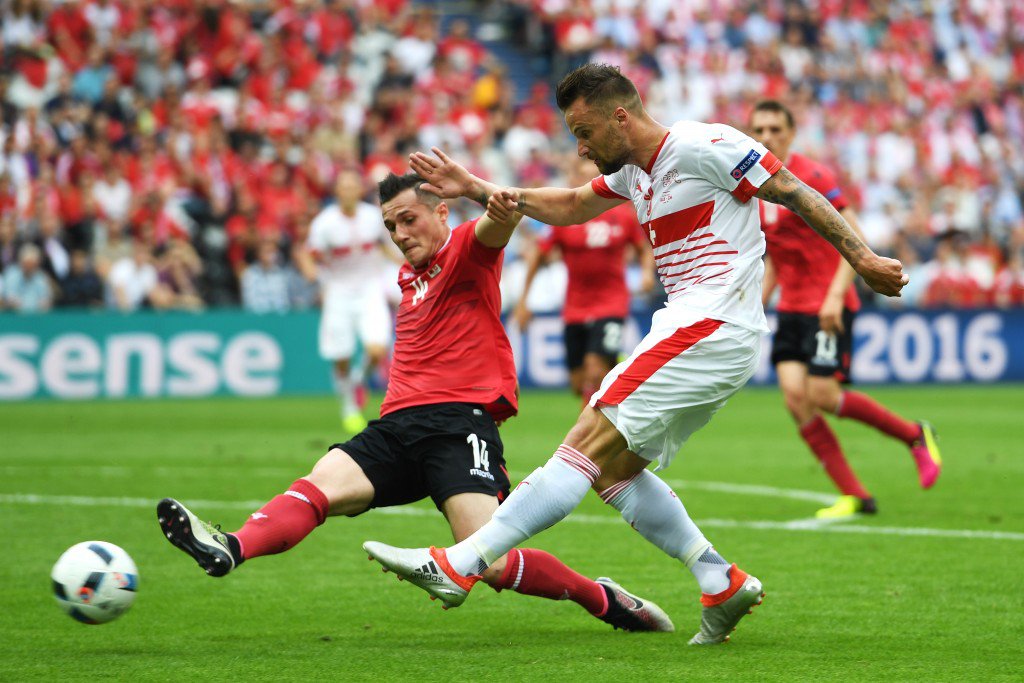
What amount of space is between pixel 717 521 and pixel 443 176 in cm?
403

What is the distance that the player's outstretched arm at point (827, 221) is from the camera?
209 inches

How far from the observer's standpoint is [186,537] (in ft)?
16.8

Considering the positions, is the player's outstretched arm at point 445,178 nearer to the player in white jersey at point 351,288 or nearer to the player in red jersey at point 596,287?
the player in red jersey at point 596,287

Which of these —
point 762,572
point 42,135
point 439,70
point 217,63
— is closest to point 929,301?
point 439,70

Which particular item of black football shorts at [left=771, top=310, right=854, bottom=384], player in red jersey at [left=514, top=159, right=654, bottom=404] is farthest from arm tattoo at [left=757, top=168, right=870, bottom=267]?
player in red jersey at [left=514, top=159, right=654, bottom=404]

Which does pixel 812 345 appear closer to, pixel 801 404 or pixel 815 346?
pixel 815 346

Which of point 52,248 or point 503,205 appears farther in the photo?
point 52,248

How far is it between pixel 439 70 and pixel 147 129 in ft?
17.9

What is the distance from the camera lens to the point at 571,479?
17.4 feet

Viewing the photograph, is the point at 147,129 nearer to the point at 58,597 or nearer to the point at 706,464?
the point at 706,464

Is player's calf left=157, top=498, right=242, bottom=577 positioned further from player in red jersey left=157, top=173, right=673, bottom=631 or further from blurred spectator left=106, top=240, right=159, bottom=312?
blurred spectator left=106, top=240, right=159, bottom=312

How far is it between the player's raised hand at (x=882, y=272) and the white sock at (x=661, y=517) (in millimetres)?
1111

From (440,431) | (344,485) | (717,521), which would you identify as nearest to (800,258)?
(717,521)

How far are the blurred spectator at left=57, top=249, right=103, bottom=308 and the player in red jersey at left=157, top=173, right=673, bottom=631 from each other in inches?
528
